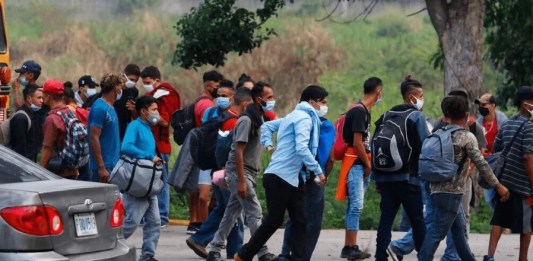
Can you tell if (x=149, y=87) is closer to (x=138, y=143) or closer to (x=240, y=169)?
(x=138, y=143)

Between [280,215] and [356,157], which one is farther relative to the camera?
[356,157]

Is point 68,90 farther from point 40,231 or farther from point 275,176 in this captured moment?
point 40,231

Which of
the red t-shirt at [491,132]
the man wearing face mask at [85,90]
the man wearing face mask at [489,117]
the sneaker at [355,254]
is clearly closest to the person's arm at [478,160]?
the sneaker at [355,254]

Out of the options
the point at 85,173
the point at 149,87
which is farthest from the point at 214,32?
the point at 85,173

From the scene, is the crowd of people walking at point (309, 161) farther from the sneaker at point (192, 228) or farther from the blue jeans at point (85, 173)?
the sneaker at point (192, 228)

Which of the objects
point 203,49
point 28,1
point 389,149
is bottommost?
point 389,149

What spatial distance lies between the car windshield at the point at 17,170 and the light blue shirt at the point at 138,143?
2.45 metres

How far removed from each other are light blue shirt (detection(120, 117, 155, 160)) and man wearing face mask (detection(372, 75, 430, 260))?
6.20 ft

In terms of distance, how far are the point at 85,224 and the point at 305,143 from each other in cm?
281

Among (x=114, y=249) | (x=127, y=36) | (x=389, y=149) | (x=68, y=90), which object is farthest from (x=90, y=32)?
(x=114, y=249)

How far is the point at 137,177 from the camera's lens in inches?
465

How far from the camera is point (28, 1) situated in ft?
133

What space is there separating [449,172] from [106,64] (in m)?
28.1

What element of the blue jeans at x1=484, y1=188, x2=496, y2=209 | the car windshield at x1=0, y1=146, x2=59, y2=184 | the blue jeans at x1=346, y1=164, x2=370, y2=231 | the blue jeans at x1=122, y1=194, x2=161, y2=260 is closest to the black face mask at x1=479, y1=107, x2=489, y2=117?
the blue jeans at x1=484, y1=188, x2=496, y2=209
